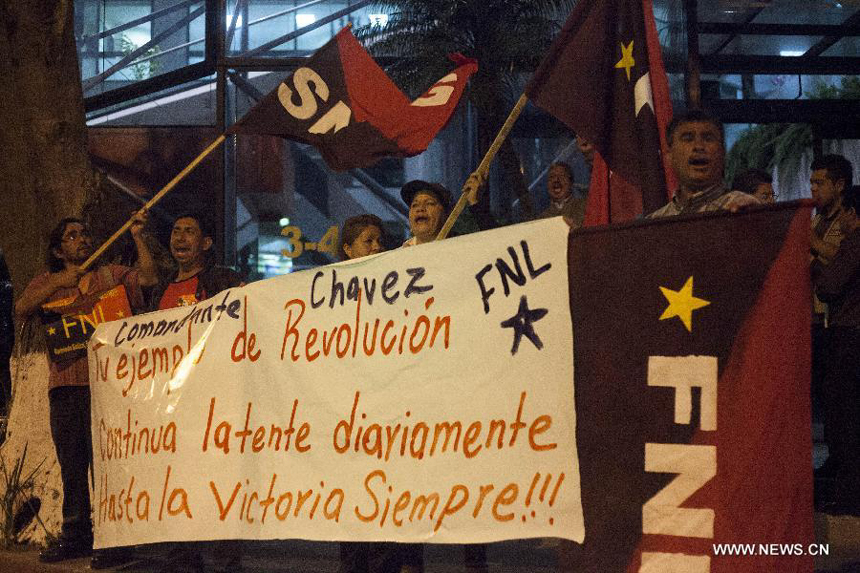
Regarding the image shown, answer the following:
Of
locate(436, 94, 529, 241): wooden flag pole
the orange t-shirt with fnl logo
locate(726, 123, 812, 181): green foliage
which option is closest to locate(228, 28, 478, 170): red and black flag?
the orange t-shirt with fnl logo

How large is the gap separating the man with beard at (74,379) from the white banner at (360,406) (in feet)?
1.04

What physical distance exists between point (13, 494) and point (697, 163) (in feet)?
15.7

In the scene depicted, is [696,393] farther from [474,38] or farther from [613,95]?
[474,38]

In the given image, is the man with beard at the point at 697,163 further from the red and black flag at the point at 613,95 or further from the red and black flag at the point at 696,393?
the red and black flag at the point at 696,393

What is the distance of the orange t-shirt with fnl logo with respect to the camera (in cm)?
560

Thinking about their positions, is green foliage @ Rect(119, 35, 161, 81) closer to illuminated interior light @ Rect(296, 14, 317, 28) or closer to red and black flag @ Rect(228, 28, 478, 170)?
illuminated interior light @ Rect(296, 14, 317, 28)

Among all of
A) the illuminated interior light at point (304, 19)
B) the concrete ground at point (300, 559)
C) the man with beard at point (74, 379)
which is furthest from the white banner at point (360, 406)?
the illuminated interior light at point (304, 19)

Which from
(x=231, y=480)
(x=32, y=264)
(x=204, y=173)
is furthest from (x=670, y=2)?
(x=231, y=480)

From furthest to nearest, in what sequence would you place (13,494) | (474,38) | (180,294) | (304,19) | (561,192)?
(304,19)
(474,38)
(13,494)
(561,192)
(180,294)

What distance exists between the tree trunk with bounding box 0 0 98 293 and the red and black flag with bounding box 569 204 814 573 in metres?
4.34

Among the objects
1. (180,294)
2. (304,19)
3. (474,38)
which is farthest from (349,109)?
(304,19)

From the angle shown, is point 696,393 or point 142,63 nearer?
point 696,393

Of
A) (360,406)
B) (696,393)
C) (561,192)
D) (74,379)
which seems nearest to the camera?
(696,393)

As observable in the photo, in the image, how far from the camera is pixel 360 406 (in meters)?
4.39
